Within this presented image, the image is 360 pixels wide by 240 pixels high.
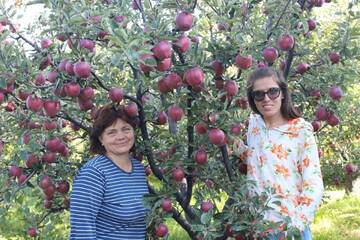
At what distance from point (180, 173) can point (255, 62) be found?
0.66 metres

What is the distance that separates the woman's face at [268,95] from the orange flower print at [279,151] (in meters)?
0.13

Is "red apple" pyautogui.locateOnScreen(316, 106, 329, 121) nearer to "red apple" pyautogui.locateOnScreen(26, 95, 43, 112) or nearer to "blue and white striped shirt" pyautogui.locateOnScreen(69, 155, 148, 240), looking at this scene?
"blue and white striped shirt" pyautogui.locateOnScreen(69, 155, 148, 240)

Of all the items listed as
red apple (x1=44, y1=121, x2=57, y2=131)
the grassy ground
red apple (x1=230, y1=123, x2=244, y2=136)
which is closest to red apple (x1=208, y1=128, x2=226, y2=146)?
red apple (x1=230, y1=123, x2=244, y2=136)

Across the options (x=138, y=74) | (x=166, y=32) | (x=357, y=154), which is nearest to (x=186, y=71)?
(x=166, y=32)

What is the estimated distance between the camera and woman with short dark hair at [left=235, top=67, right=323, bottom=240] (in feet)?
6.52

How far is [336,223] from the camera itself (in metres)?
5.25

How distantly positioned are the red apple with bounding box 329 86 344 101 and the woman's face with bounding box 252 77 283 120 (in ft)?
1.22

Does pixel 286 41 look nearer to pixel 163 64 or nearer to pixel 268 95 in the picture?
pixel 268 95

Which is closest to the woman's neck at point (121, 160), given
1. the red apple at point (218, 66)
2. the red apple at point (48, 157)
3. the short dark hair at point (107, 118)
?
the short dark hair at point (107, 118)

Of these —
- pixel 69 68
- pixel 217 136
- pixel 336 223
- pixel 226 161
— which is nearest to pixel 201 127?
pixel 217 136

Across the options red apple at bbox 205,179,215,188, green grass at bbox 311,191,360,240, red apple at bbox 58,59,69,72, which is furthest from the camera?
green grass at bbox 311,191,360,240

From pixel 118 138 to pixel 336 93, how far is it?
3.27ft

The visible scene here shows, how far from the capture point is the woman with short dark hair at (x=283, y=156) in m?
1.99

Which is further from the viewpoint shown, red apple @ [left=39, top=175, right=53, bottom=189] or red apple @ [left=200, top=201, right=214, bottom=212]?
red apple @ [left=39, top=175, right=53, bottom=189]
